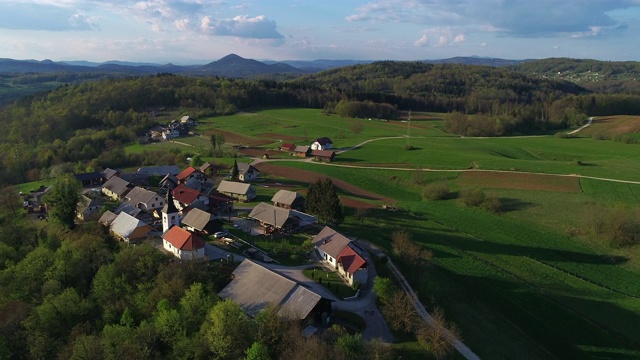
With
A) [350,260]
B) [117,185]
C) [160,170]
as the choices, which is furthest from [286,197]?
[160,170]

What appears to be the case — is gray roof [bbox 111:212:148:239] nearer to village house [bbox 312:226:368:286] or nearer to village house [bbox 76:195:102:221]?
village house [bbox 76:195:102:221]

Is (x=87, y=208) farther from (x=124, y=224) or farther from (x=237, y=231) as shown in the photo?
(x=237, y=231)

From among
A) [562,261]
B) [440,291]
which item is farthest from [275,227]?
[562,261]

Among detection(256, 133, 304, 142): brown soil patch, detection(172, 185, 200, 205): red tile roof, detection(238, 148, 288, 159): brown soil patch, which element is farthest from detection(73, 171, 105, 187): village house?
detection(256, 133, 304, 142): brown soil patch

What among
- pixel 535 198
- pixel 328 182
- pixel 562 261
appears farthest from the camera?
pixel 535 198

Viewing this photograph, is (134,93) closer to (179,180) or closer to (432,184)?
(179,180)

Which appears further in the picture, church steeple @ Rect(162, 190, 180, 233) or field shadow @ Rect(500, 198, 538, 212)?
field shadow @ Rect(500, 198, 538, 212)
